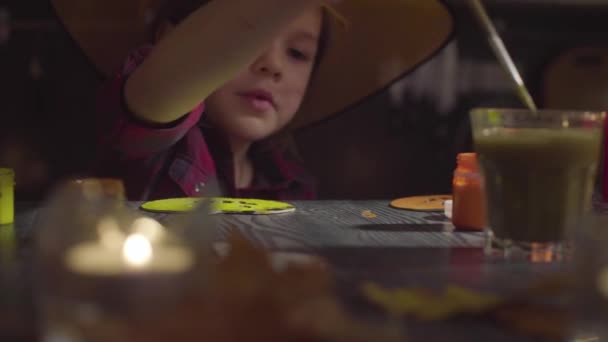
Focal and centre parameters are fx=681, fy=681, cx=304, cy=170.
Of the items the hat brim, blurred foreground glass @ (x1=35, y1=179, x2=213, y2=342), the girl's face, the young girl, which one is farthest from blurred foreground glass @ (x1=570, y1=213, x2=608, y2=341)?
the hat brim

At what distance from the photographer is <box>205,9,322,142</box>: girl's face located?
1.75 m

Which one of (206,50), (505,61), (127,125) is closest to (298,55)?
(127,125)

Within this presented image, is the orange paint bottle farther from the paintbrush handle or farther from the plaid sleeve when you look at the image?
the plaid sleeve

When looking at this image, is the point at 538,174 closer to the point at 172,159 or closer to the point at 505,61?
the point at 505,61

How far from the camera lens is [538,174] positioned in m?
0.68

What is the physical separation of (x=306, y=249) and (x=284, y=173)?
1249mm

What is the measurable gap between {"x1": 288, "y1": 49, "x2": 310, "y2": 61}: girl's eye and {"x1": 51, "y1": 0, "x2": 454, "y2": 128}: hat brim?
0.07 meters

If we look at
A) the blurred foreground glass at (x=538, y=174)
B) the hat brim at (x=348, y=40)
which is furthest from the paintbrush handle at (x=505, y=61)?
the hat brim at (x=348, y=40)

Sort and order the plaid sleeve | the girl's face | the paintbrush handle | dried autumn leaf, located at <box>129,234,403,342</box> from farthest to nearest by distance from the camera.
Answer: the girl's face, the plaid sleeve, the paintbrush handle, dried autumn leaf, located at <box>129,234,403,342</box>


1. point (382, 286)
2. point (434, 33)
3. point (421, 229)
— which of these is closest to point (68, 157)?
point (434, 33)

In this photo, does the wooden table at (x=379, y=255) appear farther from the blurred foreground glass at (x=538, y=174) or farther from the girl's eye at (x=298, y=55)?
the girl's eye at (x=298, y=55)

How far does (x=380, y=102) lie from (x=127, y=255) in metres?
1.74

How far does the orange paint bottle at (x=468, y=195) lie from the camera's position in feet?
2.68

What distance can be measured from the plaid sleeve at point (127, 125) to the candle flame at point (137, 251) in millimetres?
916
